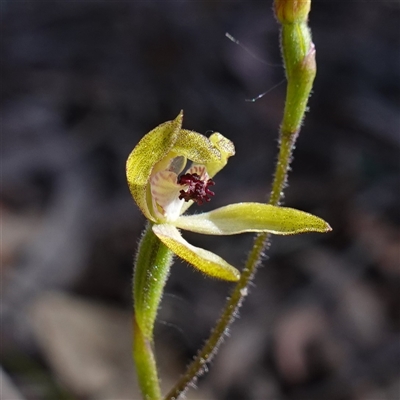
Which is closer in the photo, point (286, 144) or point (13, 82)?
point (286, 144)

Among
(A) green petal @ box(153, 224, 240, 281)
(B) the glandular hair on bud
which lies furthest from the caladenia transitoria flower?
(B) the glandular hair on bud

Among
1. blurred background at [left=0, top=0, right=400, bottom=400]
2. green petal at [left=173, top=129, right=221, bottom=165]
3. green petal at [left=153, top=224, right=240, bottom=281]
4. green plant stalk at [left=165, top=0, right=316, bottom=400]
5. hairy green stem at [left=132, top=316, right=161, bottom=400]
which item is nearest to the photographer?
green petal at [left=153, top=224, right=240, bottom=281]

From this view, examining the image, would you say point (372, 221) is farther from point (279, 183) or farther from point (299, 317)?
point (279, 183)

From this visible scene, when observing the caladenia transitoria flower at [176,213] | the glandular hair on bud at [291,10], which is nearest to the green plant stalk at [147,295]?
the caladenia transitoria flower at [176,213]

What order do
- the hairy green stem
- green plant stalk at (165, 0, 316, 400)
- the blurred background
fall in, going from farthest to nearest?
the blurred background
the hairy green stem
green plant stalk at (165, 0, 316, 400)

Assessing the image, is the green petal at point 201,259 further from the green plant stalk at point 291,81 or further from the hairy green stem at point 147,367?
the hairy green stem at point 147,367

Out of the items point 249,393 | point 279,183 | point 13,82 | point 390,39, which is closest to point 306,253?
point 249,393

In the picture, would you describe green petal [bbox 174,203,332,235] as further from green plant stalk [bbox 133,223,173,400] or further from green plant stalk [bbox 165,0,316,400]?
green plant stalk [bbox 133,223,173,400]

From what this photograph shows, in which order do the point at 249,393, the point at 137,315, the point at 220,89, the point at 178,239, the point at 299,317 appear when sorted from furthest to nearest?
the point at 220,89 → the point at 299,317 → the point at 249,393 → the point at 137,315 → the point at 178,239
